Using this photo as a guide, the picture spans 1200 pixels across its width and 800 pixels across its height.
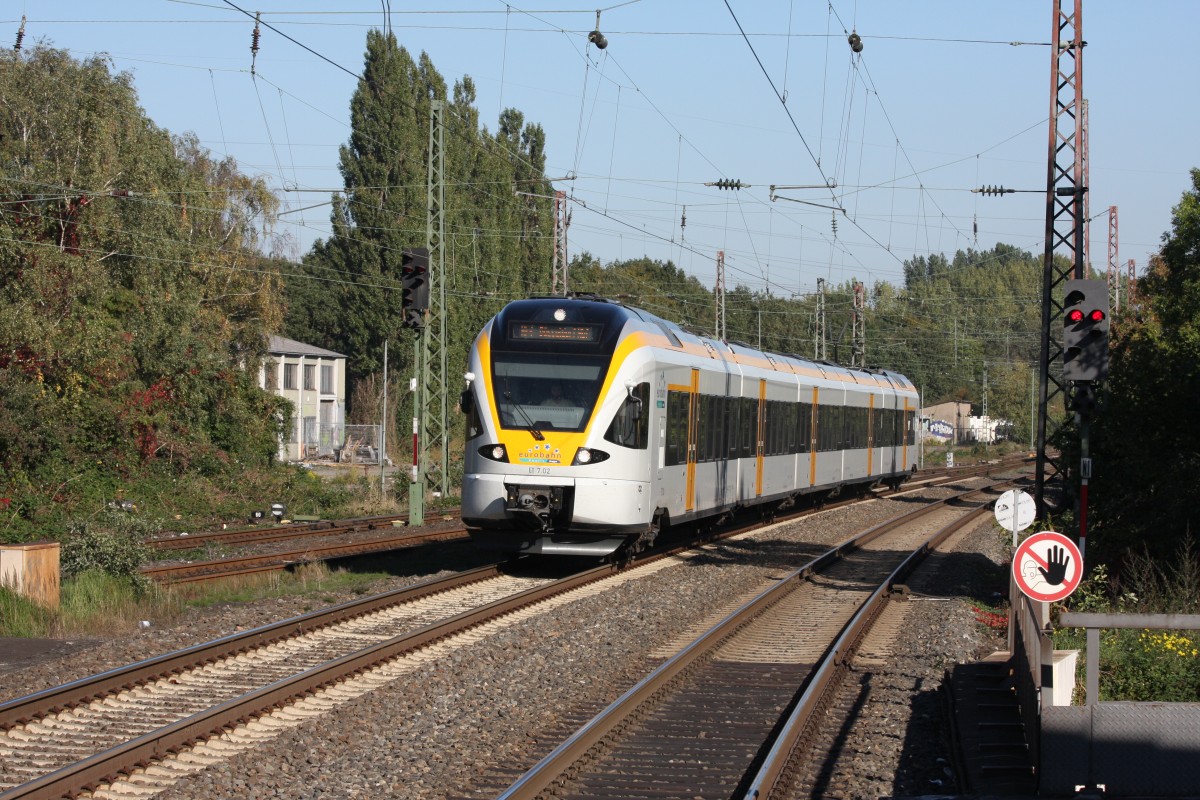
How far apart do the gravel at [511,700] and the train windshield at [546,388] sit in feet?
7.34

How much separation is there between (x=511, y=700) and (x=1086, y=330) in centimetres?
943

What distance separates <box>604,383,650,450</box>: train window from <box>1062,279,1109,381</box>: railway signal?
16.9 ft

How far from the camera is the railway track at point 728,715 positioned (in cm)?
752

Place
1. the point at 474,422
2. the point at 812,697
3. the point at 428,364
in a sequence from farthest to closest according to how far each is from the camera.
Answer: the point at 428,364, the point at 474,422, the point at 812,697

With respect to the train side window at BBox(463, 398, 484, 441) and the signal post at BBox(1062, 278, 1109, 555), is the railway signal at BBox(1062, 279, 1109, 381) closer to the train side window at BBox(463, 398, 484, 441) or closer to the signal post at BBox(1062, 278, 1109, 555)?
the signal post at BBox(1062, 278, 1109, 555)

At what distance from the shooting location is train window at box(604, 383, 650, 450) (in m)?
16.0

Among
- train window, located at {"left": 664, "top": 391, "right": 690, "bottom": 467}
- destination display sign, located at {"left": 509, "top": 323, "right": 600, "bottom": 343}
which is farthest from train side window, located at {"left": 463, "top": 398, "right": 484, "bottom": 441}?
train window, located at {"left": 664, "top": 391, "right": 690, "bottom": 467}

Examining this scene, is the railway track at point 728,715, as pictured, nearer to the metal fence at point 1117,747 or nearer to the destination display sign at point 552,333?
the metal fence at point 1117,747

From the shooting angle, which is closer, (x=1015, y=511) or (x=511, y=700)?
(x=511, y=700)

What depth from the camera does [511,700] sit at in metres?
9.71

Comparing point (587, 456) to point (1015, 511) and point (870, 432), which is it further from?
point (870, 432)

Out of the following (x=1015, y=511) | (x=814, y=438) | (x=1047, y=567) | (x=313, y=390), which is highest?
(x=313, y=390)

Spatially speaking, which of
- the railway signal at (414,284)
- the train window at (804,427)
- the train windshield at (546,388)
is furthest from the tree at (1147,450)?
the railway signal at (414,284)

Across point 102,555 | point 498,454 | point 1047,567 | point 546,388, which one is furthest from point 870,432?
point 1047,567
